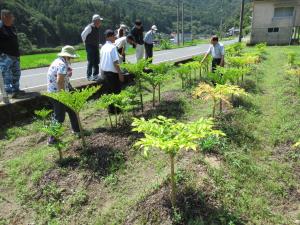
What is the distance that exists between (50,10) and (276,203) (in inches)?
3237

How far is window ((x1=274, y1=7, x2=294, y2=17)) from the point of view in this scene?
101 ft

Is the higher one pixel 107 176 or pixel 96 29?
pixel 96 29

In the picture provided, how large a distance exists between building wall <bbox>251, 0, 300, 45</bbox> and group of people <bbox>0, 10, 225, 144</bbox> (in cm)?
2308

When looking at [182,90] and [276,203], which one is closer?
[276,203]

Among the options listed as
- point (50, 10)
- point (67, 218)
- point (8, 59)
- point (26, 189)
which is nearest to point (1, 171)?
point (26, 189)

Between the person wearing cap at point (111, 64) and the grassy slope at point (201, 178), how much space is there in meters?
1.04

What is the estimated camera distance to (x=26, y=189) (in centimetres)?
538

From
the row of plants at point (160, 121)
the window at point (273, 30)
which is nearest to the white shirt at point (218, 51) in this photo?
the row of plants at point (160, 121)

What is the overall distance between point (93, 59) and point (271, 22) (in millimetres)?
25748

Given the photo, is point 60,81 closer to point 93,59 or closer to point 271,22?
point 93,59

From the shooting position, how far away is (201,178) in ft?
16.1

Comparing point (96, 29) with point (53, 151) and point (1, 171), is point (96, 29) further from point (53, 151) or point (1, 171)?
point (1, 171)

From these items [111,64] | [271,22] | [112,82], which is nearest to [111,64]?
[111,64]

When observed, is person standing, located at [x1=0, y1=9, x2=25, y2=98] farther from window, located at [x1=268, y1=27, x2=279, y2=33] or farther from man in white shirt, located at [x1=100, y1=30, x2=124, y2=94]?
window, located at [x1=268, y1=27, x2=279, y2=33]
